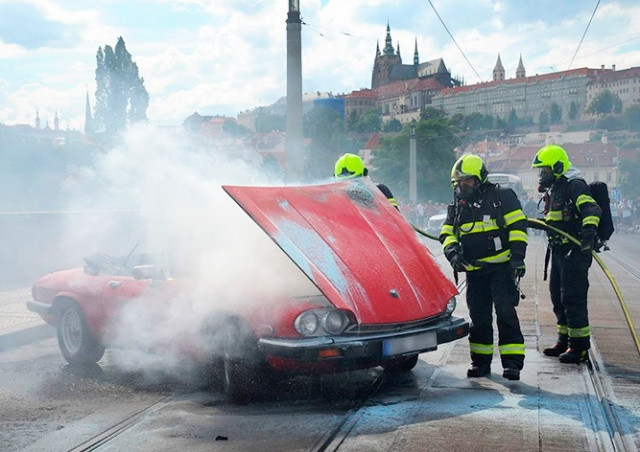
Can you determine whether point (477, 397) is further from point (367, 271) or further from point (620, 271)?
point (620, 271)

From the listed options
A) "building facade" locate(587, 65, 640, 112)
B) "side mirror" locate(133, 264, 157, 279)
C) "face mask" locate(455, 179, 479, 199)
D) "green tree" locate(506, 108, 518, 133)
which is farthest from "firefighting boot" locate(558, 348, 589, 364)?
"building facade" locate(587, 65, 640, 112)

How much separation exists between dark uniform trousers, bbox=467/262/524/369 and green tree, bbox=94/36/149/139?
2803 cm

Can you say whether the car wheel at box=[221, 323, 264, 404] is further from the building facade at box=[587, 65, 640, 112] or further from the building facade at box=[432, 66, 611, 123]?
the building facade at box=[587, 65, 640, 112]

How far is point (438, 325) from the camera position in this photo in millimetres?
6031

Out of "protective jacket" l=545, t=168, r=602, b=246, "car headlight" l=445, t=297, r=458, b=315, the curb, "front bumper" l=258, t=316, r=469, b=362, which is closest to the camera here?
"front bumper" l=258, t=316, r=469, b=362

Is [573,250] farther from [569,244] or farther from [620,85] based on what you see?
[620,85]

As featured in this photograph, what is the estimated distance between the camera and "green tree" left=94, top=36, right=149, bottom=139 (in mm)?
39125

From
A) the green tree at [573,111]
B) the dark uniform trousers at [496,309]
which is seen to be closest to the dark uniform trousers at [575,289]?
the dark uniform trousers at [496,309]

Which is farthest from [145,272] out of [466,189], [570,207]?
[570,207]

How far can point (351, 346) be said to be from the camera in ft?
17.8

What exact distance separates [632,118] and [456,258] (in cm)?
15358

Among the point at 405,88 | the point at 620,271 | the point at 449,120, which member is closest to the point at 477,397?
the point at 620,271

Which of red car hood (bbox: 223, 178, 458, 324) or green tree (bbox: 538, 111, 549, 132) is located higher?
green tree (bbox: 538, 111, 549, 132)

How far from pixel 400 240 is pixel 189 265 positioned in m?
1.89
